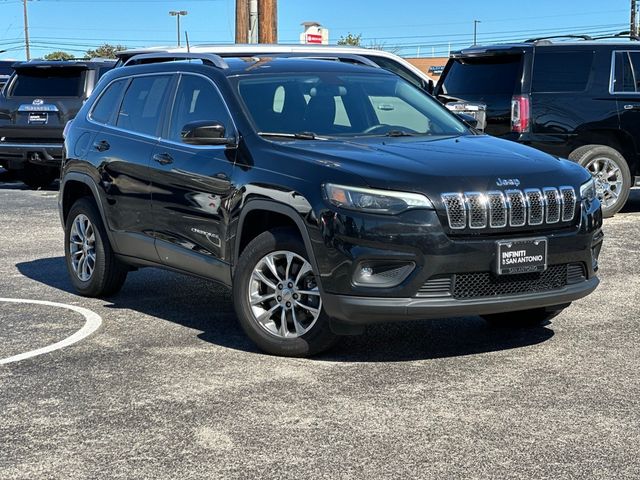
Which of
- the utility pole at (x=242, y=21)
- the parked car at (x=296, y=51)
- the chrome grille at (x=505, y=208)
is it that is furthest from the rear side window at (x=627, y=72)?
the utility pole at (x=242, y=21)

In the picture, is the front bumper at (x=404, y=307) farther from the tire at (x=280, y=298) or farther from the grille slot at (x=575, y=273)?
the grille slot at (x=575, y=273)

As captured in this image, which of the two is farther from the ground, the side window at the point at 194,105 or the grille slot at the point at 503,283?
the side window at the point at 194,105

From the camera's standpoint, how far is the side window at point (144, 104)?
25.7 ft

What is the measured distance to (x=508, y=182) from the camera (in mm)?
6152

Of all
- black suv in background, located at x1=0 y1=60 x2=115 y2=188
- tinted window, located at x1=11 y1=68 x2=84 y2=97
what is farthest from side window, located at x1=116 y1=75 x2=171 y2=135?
tinted window, located at x1=11 y1=68 x2=84 y2=97

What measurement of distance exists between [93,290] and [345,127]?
2512 millimetres

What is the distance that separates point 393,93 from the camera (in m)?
7.87

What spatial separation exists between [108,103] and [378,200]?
3.38 m

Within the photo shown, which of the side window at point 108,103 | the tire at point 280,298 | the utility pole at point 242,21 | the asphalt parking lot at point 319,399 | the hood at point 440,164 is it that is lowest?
the asphalt parking lot at point 319,399

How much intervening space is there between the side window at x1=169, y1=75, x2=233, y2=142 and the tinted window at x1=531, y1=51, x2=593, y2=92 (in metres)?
6.29

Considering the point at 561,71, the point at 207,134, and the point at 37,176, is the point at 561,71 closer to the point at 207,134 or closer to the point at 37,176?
the point at 207,134

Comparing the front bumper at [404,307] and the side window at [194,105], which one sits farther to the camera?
the side window at [194,105]

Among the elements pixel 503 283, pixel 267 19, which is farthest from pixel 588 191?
pixel 267 19

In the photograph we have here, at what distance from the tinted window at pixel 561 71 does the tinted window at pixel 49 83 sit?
24.3 ft
